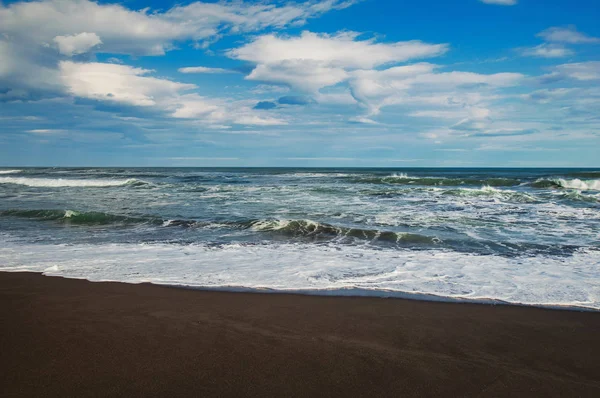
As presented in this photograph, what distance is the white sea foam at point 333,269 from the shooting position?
5.40 meters

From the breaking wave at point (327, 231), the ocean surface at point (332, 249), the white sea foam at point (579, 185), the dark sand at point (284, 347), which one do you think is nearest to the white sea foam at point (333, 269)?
the ocean surface at point (332, 249)

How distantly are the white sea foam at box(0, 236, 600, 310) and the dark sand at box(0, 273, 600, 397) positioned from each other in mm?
523

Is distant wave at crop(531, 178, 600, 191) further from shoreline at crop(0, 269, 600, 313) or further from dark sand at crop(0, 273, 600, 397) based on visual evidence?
dark sand at crop(0, 273, 600, 397)

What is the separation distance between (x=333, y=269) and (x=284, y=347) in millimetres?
3139

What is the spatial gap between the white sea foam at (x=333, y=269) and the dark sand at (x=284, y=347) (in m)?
0.52

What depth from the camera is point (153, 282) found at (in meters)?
5.80

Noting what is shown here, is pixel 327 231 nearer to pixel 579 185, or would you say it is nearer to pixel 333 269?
pixel 333 269

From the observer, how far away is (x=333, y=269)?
6.68 metres

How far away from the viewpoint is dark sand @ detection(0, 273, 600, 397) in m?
2.97

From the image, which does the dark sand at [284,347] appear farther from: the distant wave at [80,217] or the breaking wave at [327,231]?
the distant wave at [80,217]

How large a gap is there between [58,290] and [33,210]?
1095 cm

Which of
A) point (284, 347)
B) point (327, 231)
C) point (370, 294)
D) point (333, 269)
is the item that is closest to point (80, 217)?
point (327, 231)

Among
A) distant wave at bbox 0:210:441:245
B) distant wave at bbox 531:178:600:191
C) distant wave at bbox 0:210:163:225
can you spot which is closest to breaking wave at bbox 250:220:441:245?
distant wave at bbox 0:210:441:245

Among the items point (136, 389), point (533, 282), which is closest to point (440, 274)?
point (533, 282)
